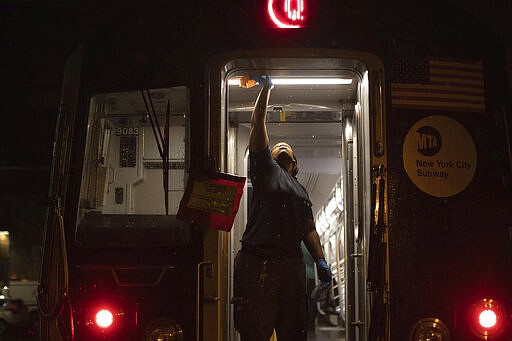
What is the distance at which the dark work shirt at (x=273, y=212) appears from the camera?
158 inches

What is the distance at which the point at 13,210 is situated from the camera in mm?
25281

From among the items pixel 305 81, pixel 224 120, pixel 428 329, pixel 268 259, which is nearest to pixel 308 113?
pixel 305 81

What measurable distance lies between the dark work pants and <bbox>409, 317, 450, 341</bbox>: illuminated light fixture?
2.98 ft

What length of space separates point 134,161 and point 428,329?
5.96 ft

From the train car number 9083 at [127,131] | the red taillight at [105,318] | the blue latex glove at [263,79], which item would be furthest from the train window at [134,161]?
Answer: the blue latex glove at [263,79]

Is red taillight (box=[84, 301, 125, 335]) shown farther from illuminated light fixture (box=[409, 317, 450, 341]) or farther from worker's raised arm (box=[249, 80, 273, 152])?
illuminated light fixture (box=[409, 317, 450, 341])

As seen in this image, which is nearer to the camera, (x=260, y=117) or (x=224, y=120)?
(x=224, y=120)

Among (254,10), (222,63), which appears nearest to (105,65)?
(222,63)

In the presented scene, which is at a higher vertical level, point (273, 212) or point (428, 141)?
point (428, 141)

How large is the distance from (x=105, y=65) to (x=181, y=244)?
106 centimetres

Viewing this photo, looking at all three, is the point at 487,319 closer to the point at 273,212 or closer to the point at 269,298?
the point at 269,298

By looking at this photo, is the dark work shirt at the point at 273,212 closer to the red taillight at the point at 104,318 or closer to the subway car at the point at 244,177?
the subway car at the point at 244,177

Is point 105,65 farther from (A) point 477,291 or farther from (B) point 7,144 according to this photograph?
(B) point 7,144

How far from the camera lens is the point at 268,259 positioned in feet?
13.0
